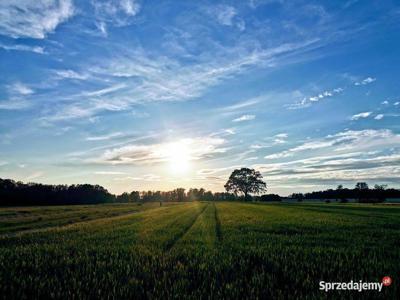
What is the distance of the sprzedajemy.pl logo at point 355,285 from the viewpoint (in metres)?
6.62

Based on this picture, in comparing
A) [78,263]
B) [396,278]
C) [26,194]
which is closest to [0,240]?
[78,263]

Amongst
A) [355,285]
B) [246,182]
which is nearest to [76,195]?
[246,182]

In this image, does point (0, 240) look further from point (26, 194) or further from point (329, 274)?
point (26, 194)

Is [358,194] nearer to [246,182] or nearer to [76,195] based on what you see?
[246,182]

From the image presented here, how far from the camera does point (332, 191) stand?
555ft

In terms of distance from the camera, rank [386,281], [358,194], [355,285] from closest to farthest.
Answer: [355,285] < [386,281] < [358,194]

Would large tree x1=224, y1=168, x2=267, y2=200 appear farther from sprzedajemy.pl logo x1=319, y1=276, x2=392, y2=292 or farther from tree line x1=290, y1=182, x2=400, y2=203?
sprzedajemy.pl logo x1=319, y1=276, x2=392, y2=292

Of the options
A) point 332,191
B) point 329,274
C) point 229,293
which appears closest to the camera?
point 229,293

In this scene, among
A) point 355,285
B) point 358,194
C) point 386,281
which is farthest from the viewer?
point 358,194

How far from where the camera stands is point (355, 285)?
6.89 metres

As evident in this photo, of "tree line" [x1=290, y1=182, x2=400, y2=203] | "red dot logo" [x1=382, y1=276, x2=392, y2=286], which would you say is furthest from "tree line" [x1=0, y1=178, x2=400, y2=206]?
"red dot logo" [x1=382, y1=276, x2=392, y2=286]

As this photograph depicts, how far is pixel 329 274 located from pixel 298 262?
1.42 m

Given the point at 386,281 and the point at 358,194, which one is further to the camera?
the point at 358,194

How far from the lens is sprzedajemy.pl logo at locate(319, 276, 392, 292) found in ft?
21.7
